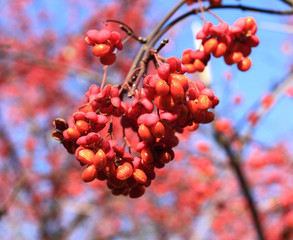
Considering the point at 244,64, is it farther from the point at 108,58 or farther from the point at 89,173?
the point at 89,173

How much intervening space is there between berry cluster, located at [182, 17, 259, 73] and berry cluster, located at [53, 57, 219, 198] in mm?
235

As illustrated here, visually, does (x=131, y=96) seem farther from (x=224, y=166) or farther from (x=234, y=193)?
(x=234, y=193)

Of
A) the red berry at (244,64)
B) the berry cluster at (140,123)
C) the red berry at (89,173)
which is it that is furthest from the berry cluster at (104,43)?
the red berry at (244,64)

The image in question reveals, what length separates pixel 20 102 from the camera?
10.5 meters

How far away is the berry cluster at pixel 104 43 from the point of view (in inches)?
43.3

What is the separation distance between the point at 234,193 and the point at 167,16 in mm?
9096

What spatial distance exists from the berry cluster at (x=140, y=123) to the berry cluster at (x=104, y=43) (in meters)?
0.15

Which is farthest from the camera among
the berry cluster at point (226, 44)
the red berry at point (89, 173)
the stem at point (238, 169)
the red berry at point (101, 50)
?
the stem at point (238, 169)

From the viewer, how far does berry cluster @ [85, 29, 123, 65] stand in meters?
1.10

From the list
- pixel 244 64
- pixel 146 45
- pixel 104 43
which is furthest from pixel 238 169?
pixel 104 43

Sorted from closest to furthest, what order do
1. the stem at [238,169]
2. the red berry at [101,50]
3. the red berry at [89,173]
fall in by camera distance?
the red berry at [89,173]
the red berry at [101,50]
the stem at [238,169]

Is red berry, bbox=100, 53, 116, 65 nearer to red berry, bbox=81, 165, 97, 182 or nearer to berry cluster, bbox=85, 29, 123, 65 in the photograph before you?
berry cluster, bbox=85, 29, 123, 65

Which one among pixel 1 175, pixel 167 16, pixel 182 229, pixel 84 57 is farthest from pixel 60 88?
pixel 167 16

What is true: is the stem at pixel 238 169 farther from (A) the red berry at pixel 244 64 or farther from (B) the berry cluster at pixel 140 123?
(B) the berry cluster at pixel 140 123
